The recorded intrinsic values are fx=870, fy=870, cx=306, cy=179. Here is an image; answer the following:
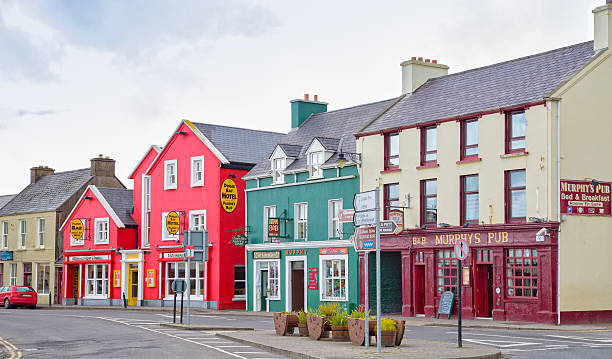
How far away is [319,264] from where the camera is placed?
1591 inches

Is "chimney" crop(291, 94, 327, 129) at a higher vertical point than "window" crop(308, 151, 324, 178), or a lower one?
higher

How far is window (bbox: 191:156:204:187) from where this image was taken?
4755cm

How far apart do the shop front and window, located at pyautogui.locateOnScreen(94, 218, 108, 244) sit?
22.6 metres

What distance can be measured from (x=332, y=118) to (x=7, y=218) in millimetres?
29583

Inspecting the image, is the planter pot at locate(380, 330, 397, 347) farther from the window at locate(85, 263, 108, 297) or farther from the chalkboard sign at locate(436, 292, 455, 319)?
the window at locate(85, 263, 108, 297)

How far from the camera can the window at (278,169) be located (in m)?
43.3

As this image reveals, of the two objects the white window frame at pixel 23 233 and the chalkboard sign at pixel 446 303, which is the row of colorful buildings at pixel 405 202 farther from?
the white window frame at pixel 23 233

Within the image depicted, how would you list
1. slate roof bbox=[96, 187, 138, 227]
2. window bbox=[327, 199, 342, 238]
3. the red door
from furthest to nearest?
slate roof bbox=[96, 187, 138, 227]
window bbox=[327, 199, 342, 238]
the red door

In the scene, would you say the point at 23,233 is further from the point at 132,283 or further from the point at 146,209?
→ the point at 146,209

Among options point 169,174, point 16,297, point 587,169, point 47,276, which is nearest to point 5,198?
point 47,276

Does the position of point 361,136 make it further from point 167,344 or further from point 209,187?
point 167,344

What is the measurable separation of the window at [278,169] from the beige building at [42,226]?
67.9ft

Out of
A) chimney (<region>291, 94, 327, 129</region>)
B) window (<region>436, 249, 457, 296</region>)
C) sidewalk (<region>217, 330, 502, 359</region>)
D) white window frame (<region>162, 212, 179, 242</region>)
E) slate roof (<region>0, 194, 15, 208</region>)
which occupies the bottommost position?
sidewalk (<region>217, 330, 502, 359</region>)

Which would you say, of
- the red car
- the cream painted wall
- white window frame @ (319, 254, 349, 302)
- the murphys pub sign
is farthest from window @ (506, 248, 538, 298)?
the red car
